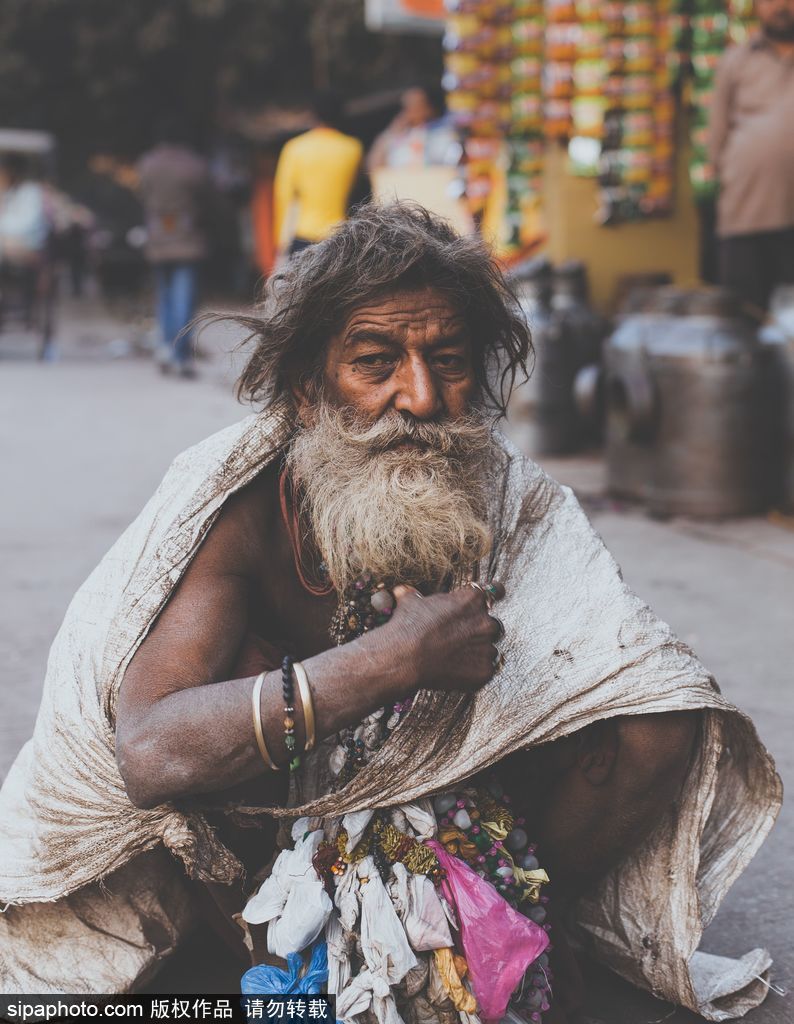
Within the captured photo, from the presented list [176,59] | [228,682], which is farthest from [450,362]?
[176,59]

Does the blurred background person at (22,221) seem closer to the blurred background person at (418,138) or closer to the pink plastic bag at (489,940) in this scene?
the blurred background person at (418,138)

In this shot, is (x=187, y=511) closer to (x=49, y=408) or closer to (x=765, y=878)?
(x=765, y=878)

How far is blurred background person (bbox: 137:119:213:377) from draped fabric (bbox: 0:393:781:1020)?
831 centimetres

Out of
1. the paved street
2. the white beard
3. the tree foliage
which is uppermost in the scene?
the tree foliage

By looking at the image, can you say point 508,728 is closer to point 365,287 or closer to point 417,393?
point 417,393

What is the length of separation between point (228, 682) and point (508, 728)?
44cm

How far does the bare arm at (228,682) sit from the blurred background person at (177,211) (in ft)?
28.0

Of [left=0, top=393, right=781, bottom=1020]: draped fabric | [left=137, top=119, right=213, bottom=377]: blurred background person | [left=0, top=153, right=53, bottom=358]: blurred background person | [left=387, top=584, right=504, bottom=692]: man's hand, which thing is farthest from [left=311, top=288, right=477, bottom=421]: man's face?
[left=0, top=153, right=53, bottom=358]: blurred background person

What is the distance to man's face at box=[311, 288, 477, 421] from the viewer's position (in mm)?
2109

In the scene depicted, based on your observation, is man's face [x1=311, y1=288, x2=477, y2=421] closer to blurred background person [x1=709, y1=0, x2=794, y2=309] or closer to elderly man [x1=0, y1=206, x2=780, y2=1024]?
elderly man [x1=0, y1=206, x2=780, y2=1024]

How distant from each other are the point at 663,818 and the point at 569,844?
0.16m

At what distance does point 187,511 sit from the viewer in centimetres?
207

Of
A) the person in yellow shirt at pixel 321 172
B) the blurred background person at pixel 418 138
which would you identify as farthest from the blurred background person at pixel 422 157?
the person in yellow shirt at pixel 321 172

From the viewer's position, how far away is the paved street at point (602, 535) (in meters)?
2.53
